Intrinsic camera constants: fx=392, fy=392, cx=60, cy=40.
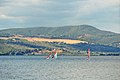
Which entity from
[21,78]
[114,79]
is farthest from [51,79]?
[114,79]

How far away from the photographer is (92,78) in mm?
122500

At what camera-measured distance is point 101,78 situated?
12294 cm

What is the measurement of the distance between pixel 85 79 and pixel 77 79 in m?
2.63

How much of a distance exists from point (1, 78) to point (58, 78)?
18.3 m

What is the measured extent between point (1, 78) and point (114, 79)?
35653 millimetres

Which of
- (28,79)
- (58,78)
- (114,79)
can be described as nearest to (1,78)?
(28,79)

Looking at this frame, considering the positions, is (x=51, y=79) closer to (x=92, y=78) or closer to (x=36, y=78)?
(x=36, y=78)

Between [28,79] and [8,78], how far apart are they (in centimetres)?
814

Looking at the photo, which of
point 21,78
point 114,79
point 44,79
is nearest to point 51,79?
point 44,79

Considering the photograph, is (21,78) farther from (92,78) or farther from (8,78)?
(92,78)

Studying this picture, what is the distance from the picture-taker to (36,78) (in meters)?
123

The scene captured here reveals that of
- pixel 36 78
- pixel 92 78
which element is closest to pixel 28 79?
pixel 36 78

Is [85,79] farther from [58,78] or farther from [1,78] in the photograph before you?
[1,78]

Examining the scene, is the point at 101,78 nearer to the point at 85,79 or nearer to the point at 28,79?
the point at 85,79
